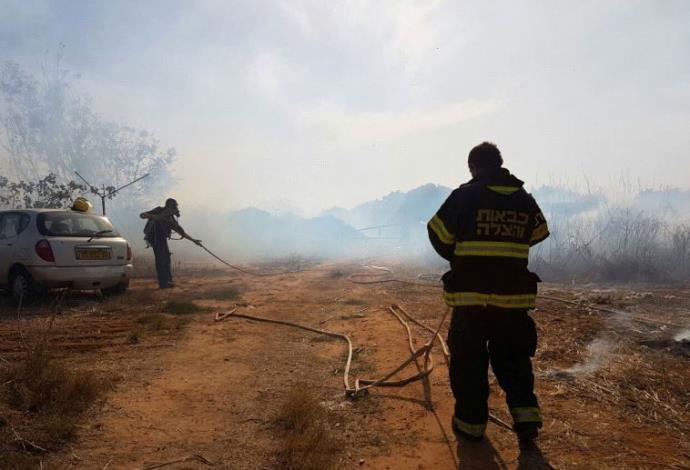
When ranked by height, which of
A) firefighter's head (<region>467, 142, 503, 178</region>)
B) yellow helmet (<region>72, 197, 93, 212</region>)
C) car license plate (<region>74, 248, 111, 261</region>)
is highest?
yellow helmet (<region>72, 197, 93, 212</region>)

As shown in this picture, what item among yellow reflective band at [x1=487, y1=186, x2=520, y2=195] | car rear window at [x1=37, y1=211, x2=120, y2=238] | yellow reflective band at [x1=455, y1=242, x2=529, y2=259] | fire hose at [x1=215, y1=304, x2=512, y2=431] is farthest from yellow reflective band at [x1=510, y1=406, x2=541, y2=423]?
car rear window at [x1=37, y1=211, x2=120, y2=238]

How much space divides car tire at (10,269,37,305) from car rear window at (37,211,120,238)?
73 centimetres

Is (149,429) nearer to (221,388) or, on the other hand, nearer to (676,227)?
(221,388)

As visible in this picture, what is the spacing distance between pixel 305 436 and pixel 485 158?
2.13 metres

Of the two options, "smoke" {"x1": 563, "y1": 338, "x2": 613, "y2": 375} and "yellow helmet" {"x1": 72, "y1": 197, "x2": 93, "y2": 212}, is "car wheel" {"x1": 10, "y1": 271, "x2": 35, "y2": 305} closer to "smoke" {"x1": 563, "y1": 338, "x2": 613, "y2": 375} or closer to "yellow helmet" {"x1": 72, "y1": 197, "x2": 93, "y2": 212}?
"yellow helmet" {"x1": 72, "y1": 197, "x2": 93, "y2": 212}

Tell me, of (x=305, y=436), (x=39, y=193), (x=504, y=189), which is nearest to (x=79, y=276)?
(x=305, y=436)

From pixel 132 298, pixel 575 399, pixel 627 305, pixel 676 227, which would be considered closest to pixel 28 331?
pixel 132 298

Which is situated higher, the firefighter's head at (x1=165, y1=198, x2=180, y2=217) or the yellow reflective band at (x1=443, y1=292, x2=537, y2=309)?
the firefighter's head at (x1=165, y1=198, x2=180, y2=217)

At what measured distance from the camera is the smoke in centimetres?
355

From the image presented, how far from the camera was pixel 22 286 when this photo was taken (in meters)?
6.06

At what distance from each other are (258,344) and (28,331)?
2606 mm

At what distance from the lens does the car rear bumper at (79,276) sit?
5977mm

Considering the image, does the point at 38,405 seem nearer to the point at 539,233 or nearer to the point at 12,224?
the point at 539,233

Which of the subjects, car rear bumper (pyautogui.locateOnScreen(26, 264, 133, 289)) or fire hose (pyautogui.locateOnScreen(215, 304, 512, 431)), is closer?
fire hose (pyautogui.locateOnScreen(215, 304, 512, 431))
